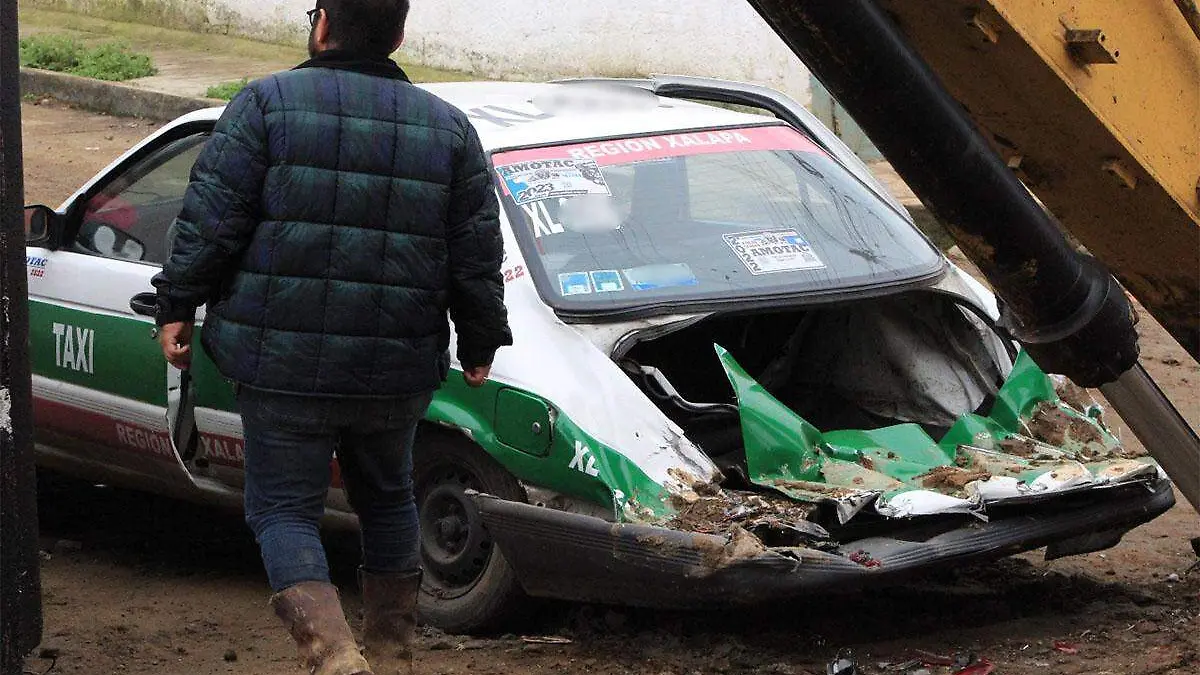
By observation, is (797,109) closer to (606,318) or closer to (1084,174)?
(606,318)

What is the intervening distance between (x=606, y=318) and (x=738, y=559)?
2.95 feet

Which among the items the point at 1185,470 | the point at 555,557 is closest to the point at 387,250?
the point at 555,557

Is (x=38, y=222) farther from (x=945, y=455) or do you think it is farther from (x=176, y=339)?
(x=945, y=455)

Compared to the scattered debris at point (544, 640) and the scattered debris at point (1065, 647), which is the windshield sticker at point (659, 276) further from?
the scattered debris at point (1065, 647)

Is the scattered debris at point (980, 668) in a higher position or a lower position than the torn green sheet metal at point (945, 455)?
lower

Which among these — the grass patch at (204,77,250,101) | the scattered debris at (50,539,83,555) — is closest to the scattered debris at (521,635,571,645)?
the scattered debris at (50,539,83,555)

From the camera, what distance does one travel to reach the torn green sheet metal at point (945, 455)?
4.16 metres

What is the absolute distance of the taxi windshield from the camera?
4.58 metres

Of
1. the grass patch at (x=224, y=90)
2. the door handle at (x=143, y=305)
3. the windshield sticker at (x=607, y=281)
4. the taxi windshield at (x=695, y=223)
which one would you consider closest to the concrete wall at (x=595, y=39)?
the grass patch at (x=224, y=90)

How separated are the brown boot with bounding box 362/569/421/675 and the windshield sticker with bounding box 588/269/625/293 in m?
1.02

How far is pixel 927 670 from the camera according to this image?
4.12 metres

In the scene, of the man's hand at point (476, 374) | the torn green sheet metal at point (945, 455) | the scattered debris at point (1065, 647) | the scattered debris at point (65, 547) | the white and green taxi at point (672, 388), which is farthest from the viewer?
the scattered debris at point (65, 547)

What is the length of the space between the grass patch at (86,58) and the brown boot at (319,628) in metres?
11.0

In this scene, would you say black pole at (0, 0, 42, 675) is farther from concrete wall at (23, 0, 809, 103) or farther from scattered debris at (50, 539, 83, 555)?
concrete wall at (23, 0, 809, 103)
